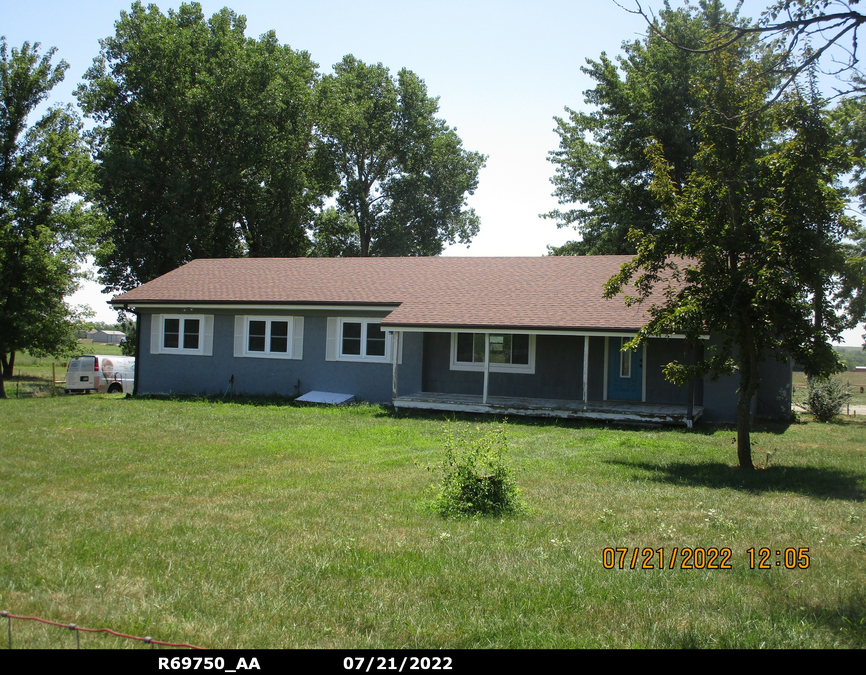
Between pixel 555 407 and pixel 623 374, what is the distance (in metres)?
→ 2.65

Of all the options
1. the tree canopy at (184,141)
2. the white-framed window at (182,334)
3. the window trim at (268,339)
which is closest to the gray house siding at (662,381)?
the window trim at (268,339)

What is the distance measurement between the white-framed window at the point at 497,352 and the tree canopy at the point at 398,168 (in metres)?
24.7

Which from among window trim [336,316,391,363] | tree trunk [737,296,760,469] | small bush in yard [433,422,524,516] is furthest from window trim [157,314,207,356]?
tree trunk [737,296,760,469]

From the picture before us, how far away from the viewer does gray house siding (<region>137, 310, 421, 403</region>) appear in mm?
19344

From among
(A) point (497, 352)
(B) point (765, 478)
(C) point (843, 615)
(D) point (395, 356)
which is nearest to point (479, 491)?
→ (C) point (843, 615)

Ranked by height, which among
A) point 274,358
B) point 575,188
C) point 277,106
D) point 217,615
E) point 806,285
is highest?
point 277,106

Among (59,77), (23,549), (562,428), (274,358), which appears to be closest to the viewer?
(23,549)

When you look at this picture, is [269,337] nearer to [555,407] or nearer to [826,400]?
[555,407]

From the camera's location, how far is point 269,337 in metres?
20.8

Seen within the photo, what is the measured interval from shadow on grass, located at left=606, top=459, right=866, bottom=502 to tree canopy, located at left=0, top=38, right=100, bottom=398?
72.4ft

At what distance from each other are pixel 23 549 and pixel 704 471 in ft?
28.3

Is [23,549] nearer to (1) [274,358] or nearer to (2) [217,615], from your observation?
(2) [217,615]

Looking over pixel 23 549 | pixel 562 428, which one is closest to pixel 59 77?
pixel 562 428

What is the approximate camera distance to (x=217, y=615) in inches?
170
